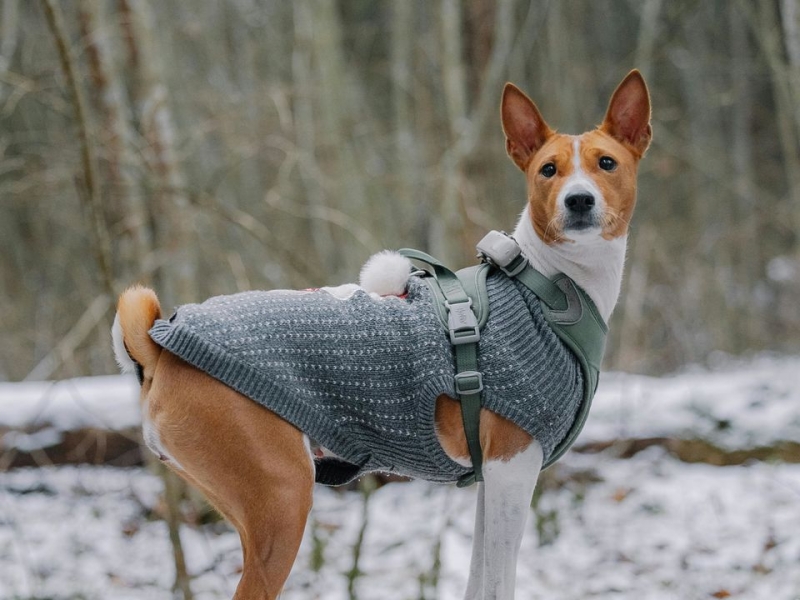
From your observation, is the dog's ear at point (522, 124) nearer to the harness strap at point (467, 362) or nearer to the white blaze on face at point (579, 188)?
the white blaze on face at point (579, 188)

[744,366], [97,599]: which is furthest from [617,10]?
[97,599]

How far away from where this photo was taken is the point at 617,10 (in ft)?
44.5

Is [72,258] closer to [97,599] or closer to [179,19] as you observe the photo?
[179,19]

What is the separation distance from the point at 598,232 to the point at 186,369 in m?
1.27

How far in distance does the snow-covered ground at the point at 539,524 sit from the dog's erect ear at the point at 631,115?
6.58ft

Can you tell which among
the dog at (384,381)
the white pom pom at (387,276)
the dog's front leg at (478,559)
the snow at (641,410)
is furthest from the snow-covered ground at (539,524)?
the white pom pom at (387,276)

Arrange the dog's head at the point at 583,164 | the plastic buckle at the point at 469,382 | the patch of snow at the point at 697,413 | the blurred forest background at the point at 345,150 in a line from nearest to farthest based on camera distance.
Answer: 1. the plastic buckle at the point at 469,382
2. the dog's head at the point at 583,164
3. the blurred forest background at the point at 345,150
4. the patch of snow at the point at 697,413

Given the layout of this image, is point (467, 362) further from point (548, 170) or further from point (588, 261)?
point (548, 170)

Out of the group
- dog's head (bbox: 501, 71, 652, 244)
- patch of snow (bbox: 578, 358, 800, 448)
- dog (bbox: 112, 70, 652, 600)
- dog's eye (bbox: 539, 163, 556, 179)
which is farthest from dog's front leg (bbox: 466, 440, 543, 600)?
patch of snow (bbox: 578, 358, 800, 448)

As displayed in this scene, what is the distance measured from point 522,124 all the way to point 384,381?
1023 mm

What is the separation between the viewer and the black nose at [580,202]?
2488 mm

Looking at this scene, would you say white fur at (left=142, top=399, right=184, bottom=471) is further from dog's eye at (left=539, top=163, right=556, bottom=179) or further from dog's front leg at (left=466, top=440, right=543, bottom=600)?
dog's eye at (left=539, top=163, right=556, bottom=179)

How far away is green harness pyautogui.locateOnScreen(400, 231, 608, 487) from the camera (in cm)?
243

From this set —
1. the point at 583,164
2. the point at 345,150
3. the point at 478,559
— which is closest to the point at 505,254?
the point at 583,164
